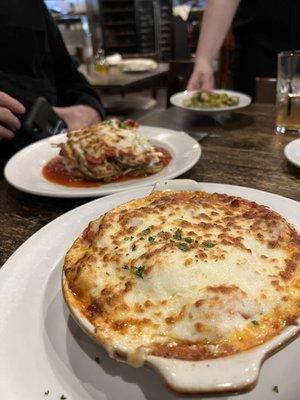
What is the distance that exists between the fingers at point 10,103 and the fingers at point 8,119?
2cm

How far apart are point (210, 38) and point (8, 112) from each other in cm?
138

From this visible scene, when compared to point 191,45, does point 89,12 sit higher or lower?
higher

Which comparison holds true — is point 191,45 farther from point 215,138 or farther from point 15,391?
point 15,391

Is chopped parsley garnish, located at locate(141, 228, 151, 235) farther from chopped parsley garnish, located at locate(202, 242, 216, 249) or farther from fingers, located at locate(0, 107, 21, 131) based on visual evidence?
fingers, located at locate(0, 107, 21, 131)

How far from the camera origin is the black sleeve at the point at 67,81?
2445 mm

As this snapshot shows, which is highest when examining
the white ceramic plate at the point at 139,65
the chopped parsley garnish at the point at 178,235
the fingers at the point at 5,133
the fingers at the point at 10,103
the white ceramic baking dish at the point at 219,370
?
the fingers at the point at 10,103

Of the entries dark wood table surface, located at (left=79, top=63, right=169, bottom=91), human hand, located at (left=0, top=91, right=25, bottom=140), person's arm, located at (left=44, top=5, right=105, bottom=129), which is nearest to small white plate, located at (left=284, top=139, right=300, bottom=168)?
human hand, located at (left=0, top=91, right=25, bottom=140)

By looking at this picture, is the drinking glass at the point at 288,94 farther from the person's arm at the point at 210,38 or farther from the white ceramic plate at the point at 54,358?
the white ceramic plate at the point at 54,358

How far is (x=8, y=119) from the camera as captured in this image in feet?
5.67

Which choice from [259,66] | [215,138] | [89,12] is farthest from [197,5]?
[215,138]

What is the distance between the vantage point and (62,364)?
2.04 ft

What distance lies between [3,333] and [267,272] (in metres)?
0.42

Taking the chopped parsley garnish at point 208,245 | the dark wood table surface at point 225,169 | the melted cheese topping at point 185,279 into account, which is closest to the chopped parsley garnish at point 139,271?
the melted cheese topping at point 185,279

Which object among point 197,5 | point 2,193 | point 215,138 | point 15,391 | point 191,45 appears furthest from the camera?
point 197,5
